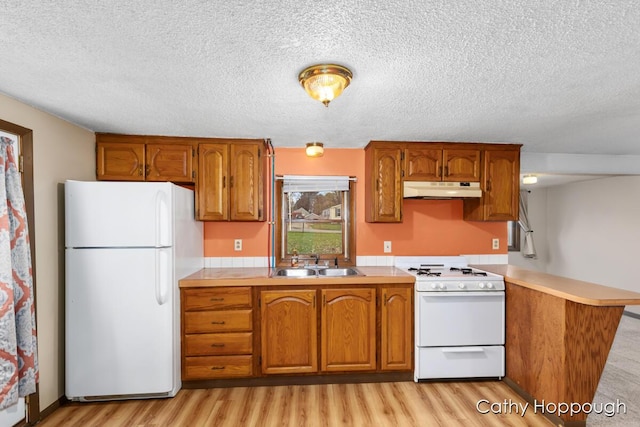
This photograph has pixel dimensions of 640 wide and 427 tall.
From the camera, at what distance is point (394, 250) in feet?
11.4

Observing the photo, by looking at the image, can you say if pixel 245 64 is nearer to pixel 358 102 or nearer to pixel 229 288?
pixel 358 102

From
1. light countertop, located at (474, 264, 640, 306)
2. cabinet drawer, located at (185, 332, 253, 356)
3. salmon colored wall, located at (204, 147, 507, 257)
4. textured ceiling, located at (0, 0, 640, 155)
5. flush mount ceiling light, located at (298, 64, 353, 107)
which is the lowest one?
cabinet drawer, located at (185, 332, 253, 356)

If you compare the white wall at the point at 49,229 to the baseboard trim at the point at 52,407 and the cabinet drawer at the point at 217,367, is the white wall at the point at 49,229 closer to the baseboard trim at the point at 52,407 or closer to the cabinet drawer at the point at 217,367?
the baseboard trim at the point at 52,407

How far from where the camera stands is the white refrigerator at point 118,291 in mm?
2395

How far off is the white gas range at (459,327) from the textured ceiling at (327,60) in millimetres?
1357

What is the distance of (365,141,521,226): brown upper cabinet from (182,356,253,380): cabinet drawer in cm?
174

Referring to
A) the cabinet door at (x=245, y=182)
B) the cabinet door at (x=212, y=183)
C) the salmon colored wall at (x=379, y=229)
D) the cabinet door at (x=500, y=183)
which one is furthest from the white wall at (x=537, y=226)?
the cabinet door at (x=212, y=183)

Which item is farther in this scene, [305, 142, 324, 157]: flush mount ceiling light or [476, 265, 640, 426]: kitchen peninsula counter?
[305, 142, 324, 157]: flush mount ceiling light

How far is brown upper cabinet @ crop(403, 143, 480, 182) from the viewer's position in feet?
10.3

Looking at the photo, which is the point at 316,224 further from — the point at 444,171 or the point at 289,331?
the point at 444,171

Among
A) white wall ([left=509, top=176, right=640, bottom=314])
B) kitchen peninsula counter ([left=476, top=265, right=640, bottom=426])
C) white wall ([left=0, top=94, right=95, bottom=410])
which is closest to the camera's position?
kitchen peninsula counter ([left=476, top=265, right=640, bottom=426])

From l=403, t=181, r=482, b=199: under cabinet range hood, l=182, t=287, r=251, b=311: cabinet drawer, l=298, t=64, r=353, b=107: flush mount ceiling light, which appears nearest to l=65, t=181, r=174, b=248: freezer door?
l=182, t=287, r=251, b=311: cabinet drawer

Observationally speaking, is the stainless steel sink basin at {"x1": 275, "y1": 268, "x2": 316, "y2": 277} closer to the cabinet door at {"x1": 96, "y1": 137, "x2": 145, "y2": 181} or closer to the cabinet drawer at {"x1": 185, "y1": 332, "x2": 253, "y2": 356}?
the cabinet drawer at {"x1": 185, "y1": 332, "x2": 253, "y2": 356}

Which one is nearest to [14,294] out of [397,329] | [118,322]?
[118,322]
